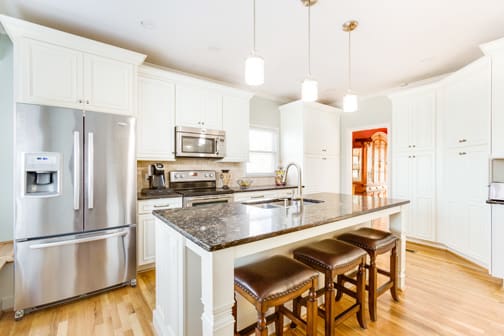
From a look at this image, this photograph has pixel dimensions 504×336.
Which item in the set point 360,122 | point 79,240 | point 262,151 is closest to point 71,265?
point 79,240

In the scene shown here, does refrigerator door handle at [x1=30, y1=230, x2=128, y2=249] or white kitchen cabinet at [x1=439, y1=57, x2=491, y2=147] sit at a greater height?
white kitchen cabinet at [x1=439, y1=57, x2=491, y2=147]

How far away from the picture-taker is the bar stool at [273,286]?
1197 mm

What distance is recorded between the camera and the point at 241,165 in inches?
166

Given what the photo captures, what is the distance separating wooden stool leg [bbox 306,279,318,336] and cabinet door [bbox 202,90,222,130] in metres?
2.70

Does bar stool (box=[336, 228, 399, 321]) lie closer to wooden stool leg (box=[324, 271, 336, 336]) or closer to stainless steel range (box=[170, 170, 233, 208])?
wooden stool leg (box=[324, 271, 336, 336])

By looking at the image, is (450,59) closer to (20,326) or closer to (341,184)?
(341,184)

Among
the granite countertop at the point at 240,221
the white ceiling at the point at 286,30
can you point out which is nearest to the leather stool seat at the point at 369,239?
the granite countertop at the point at 240,221

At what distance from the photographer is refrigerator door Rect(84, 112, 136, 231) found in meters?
2.19

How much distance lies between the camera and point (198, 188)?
3.54 metres

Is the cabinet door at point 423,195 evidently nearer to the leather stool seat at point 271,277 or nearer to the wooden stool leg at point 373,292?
→ the wooden stool leg at point 373,292

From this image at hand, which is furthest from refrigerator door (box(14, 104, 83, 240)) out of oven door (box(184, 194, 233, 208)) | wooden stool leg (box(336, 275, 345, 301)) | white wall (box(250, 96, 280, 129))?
white wall (box(250, 96, 280, 129))

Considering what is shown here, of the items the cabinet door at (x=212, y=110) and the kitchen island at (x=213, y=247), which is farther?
the cabinet door at (x=212, y=110)

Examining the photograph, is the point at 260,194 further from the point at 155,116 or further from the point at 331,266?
the point at 331,266

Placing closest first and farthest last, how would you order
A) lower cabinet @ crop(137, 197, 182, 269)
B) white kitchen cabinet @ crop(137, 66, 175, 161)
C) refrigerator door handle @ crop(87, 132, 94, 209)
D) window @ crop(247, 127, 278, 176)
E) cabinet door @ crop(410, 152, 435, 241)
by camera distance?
refrigerator door handle @ crop(87, 132, 94, 209), lower cabinet @ crop(137, 197, 182, 269), white kitchen cabinet @ crop(137, 66, 175, 161), cabinet door @ crop(410, 152, 435, 241), window @ crop(247, 127, 278, 176)
